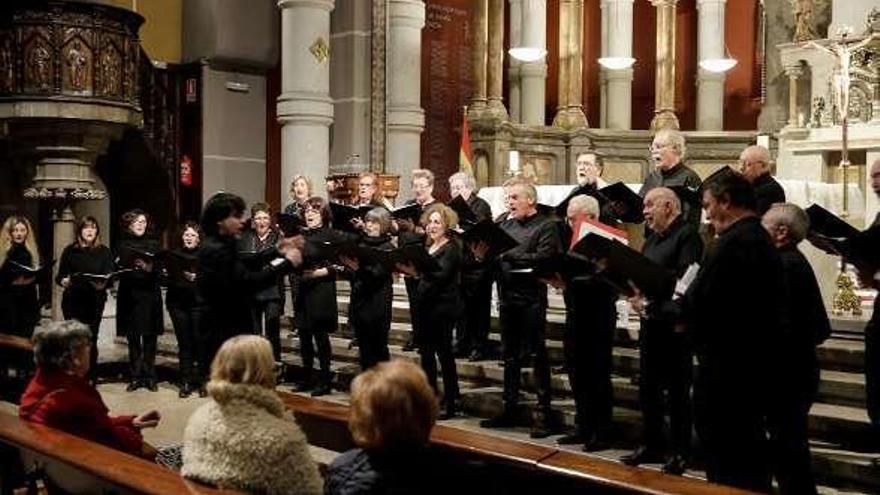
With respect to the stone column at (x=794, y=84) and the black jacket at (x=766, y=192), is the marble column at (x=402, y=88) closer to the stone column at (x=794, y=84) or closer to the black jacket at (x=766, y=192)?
the stone column at (x=794, y=84)

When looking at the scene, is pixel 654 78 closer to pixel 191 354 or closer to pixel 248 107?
pixel 248 107

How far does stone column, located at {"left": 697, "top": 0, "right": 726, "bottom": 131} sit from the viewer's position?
13.2 meters

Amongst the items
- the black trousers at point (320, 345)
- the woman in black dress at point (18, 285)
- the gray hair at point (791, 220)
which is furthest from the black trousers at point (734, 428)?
the woman in black dress at point (18, 285)

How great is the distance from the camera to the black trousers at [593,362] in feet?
17.0

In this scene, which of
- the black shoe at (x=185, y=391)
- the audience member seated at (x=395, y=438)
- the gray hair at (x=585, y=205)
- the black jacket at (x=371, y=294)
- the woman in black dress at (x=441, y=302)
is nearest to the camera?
the audience member seated at (x=395, y=438)

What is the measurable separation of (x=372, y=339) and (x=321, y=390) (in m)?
0.67

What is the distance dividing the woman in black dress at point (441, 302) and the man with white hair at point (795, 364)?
203 centimetres

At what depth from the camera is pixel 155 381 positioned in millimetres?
7801

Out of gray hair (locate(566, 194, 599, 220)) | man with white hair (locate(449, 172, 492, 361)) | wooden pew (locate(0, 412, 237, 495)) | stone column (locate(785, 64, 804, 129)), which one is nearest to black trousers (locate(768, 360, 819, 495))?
gray hair (locate(566, 194, 599, 220))

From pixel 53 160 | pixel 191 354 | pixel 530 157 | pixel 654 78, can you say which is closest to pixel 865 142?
pixel 530 157

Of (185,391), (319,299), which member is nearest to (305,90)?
(185,391)

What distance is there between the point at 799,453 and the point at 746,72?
11.0 meters

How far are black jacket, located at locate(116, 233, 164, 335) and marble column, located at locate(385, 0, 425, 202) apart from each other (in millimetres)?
4297

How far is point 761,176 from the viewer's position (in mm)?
5309
